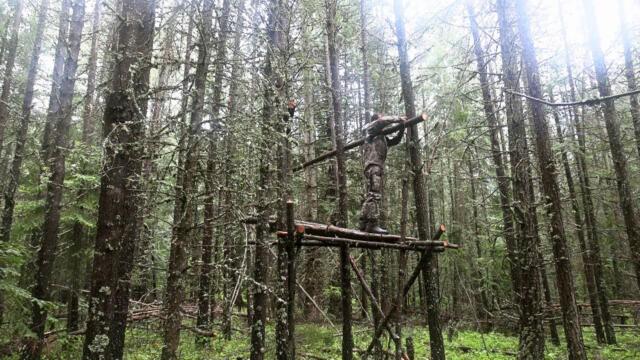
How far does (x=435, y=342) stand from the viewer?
8.88 m

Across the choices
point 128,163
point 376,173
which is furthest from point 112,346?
point 376,173

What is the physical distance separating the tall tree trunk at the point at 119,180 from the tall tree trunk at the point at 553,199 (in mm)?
7491

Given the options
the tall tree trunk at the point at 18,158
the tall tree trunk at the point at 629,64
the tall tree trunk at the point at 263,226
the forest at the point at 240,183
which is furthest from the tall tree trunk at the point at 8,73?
the tall tree trunk at the point at 629,64

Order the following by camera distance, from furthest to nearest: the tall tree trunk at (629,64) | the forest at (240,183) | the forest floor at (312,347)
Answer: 1. the tall tree trunk at (629,64)
2. the forest floor at (312,347)
3. the forest at (240,183)

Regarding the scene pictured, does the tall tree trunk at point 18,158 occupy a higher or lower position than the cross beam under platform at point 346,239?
higher

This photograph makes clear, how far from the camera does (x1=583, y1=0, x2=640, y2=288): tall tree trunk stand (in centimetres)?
1198

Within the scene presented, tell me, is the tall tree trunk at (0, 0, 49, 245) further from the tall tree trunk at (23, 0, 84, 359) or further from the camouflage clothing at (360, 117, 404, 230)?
the camouflage clothing at (360, 117, 404, 230)

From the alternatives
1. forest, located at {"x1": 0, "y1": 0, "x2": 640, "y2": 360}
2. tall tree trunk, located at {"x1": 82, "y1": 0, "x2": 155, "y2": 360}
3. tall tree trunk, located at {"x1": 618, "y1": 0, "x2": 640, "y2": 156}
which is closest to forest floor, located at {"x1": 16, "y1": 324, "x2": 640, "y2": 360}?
forest, located at {"x1": 0, "y1": 0, "x2": 640, "y2": 360}

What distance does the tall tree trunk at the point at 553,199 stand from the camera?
804cm

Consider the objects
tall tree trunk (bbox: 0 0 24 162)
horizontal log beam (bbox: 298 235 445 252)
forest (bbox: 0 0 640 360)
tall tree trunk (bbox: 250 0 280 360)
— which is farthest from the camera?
tall tree trunk (bbox: 0 0 24 162)

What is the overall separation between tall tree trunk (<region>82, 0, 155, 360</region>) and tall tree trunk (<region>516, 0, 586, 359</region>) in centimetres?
749

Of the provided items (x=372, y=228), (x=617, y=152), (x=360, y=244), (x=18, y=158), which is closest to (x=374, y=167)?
(x=372, y=228)

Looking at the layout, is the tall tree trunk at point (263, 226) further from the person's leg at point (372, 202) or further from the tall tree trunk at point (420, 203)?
the tall tree trunk at point (420, 203)

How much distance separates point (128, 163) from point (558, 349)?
1733 cm
